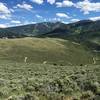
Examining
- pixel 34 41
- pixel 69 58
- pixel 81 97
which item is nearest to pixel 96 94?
pixel 81 97

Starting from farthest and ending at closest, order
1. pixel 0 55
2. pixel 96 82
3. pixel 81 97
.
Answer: pixel 0 55
pixel 96 82
pixel 81 97

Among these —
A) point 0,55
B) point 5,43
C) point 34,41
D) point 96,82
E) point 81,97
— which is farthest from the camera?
point 34,41

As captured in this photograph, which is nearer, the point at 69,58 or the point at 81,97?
the point at 81,97

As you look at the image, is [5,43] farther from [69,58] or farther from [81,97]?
[81,97]

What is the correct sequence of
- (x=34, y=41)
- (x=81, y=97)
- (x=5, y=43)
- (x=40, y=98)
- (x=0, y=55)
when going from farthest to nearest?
(x=34, y=41) → (x=5, y=43) → (x=0, y=55) → (x=81, y=97) → (x=40, y=98)

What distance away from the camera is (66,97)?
17781mm

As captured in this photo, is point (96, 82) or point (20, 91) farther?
point (96, 82)

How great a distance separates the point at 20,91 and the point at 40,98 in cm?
199

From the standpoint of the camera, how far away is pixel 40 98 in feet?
55.1

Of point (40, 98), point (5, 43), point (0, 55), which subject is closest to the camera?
point (40, 98)

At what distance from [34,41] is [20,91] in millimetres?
150215

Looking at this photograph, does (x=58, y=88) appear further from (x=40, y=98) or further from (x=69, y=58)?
(x=69, y=58)

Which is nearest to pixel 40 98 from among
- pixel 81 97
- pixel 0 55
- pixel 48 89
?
pixel 48 89

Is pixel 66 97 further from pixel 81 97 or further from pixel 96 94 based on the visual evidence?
pixel 96 94
